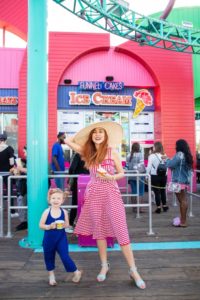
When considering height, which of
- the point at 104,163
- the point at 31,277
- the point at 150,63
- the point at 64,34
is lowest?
the point at 31,277

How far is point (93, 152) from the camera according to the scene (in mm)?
3375

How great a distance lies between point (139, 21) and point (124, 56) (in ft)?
4.06

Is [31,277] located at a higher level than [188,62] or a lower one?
lower

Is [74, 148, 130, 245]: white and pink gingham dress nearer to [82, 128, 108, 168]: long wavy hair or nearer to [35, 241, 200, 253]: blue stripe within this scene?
[82, 128, 108, 168]: long wavy hair

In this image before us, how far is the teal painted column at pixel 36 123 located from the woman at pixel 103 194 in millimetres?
1361

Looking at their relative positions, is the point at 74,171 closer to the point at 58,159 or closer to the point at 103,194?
the point at 58,159

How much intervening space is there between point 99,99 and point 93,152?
302 inches

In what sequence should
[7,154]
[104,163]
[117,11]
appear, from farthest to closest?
1. [117,11]
2. [7,154]
3. [104,163]

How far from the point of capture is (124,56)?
10992 millimetres

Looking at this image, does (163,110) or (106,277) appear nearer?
(106,277)

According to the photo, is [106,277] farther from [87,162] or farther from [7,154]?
[7,154]

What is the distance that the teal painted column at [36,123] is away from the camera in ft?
15.2

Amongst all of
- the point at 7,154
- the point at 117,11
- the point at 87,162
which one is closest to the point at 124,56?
the point at 117,11

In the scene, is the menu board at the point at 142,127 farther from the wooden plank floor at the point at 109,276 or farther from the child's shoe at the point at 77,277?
the child's shoe at the point at 77,277
